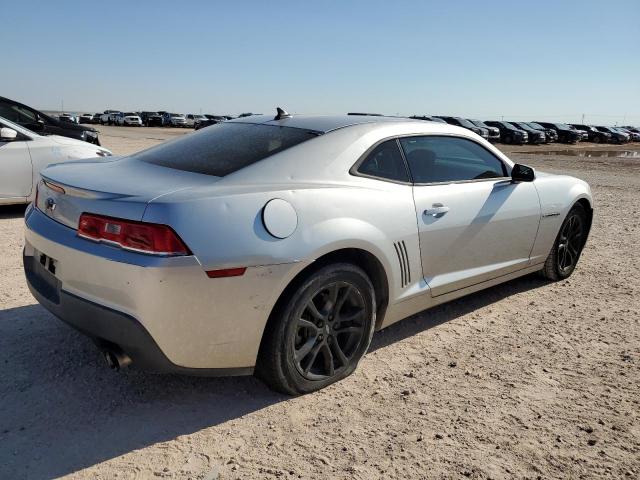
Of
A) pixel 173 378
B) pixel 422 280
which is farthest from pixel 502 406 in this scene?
pixel 173 378

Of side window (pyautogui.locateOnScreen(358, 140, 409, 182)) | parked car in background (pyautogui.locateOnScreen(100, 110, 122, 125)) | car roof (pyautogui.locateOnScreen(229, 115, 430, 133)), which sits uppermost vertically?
car roof (pyautogui.locateOnScreen(229, 115, 430, 133))

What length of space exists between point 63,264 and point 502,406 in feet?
7.66

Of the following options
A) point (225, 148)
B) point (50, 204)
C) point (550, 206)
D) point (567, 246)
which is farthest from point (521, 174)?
point (50, 204)

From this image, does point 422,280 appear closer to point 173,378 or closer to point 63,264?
point 173,378

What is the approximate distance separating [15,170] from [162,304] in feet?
18.0

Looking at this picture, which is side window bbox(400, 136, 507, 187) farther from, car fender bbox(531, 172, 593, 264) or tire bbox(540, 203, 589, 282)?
tire bbox(540, 203, 589, 282)

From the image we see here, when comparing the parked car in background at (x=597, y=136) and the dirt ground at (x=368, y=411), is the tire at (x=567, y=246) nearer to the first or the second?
the dirt ground at (x=368, y=411)

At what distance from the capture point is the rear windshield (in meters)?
2.91

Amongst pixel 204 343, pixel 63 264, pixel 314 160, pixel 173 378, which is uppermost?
pixel 314 160

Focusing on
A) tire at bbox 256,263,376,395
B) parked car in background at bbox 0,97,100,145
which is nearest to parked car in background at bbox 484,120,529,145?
parked car in background at bbox 0,97,100,145

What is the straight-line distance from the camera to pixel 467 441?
2617 mm

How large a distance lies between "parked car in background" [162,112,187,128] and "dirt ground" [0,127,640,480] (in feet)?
187

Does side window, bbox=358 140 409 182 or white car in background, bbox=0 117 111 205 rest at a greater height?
side window, bbox=358 140 409 182

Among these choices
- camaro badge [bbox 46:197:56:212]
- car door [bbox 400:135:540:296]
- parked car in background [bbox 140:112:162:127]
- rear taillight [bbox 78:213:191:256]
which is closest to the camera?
rear taillight [bbox 78:213:191:256]
